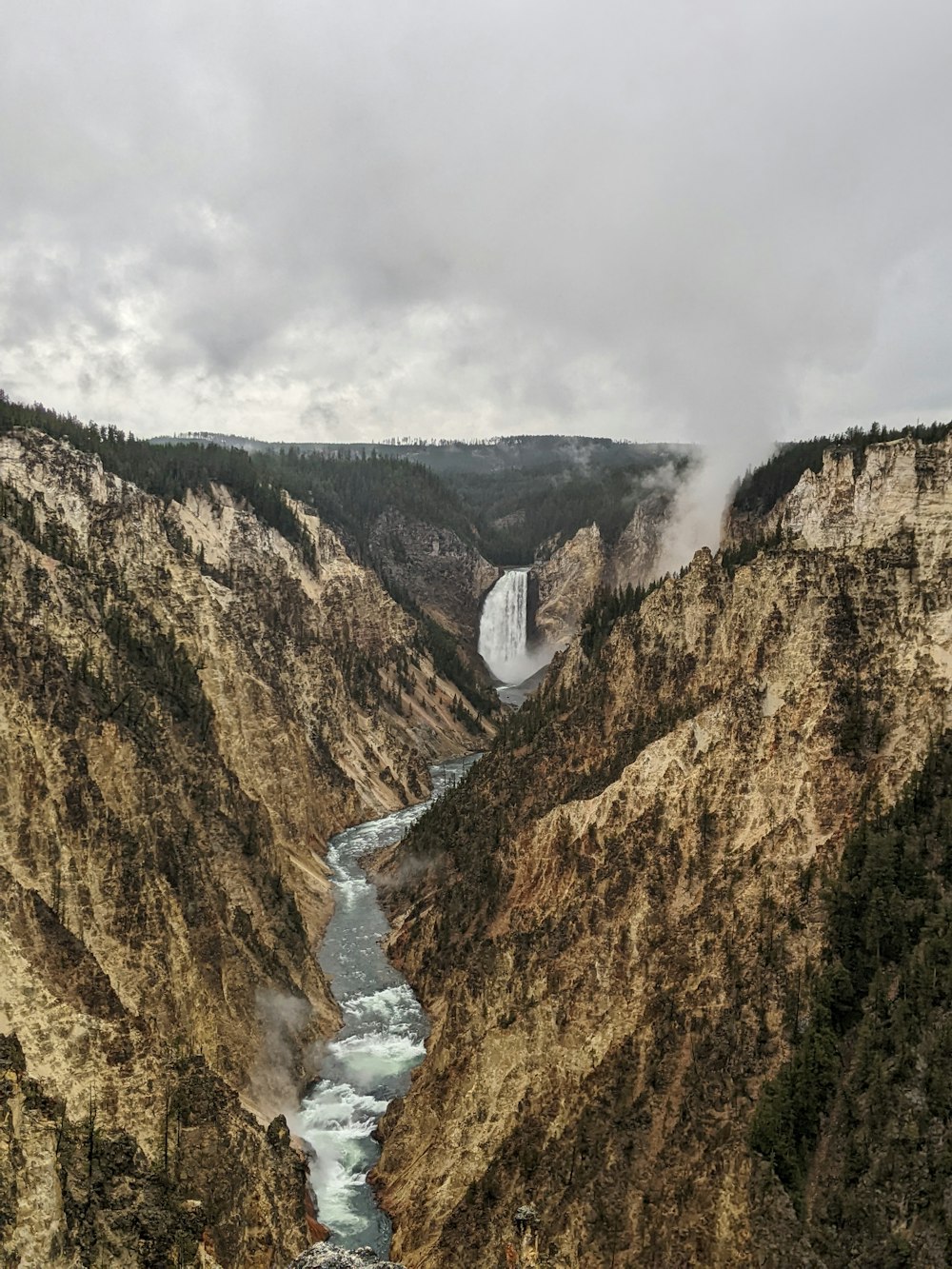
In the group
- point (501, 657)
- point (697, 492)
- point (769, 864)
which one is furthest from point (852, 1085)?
point (501, 657)

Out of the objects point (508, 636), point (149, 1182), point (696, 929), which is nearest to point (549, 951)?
point (696, 929)

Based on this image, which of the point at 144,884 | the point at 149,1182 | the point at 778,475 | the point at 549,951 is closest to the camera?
the point at 149,1182

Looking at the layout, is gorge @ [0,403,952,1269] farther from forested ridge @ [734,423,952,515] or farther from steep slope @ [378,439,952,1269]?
forested ridge @ [734,423,952,515]

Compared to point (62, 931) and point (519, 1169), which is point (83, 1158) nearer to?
point (62, 931)

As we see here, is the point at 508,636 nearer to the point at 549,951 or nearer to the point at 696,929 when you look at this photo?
the point at 549,951

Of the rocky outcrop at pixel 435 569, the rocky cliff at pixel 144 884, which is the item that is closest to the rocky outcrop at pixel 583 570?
the rocky outcrop at pixel 435 569

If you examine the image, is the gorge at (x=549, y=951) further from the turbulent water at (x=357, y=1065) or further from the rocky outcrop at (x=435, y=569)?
the rocky outcrop at (x=435, y=569)
